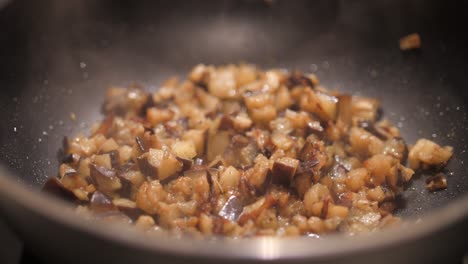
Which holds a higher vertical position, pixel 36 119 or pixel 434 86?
pixel 434 86

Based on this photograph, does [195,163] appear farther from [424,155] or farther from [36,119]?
[424,155]

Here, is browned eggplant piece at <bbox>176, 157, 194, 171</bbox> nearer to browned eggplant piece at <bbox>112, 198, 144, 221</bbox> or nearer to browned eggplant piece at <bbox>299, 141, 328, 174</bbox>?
browned eggplant piece at <bbox>112, 198, 144, 221</bbox>

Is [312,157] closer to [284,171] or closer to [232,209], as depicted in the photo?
[284,171]

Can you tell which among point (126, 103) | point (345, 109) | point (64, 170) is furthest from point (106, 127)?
point (345, 109)

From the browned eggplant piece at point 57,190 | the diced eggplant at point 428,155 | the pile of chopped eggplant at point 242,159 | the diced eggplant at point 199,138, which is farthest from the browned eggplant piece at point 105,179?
the diced eggplant at point 428,155

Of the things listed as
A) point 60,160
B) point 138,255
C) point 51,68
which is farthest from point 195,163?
point 138,255

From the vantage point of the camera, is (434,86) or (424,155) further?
(434,86)

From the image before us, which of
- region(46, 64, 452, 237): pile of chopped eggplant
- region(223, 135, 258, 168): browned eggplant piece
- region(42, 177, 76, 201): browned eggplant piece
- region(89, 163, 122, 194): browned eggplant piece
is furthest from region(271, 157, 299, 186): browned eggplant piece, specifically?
region(42, 177, 76, 201): browned eggplant piece
